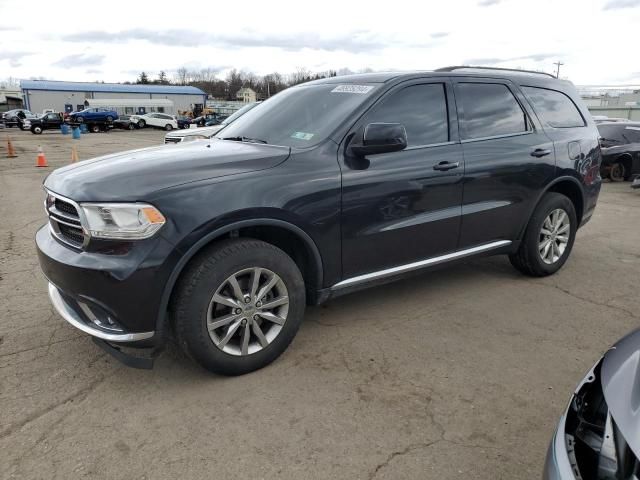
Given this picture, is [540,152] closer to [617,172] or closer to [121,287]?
[121,287]

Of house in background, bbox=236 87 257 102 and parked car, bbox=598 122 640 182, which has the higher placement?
house in background, bbox=236 87 257 102

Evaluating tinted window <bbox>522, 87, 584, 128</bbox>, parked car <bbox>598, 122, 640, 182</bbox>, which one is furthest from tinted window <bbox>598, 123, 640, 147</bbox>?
tinted window <bbox>522, 87, 584, 128</bbox>

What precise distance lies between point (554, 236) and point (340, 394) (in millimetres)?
3028

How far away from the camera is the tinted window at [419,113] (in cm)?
374

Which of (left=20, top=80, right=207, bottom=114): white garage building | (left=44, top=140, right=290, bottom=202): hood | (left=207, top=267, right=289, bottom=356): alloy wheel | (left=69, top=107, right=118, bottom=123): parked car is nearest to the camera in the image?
(left=44, top=140, right=290, bottom=202): hood

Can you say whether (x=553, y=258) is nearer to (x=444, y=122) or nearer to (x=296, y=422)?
(x=444, y=122)

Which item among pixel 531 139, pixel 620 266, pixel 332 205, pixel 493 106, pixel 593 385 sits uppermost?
pixel 493 106

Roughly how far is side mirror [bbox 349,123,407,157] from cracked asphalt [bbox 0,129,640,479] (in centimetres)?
137

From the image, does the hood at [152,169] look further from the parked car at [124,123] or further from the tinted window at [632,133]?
the parked car at [124,123]

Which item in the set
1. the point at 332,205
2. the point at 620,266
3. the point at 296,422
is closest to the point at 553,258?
the point at 620,266

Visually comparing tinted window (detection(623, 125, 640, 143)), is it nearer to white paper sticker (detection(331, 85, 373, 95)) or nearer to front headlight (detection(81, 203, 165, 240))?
white paper sticker (detection(331, 85, 373, 95))

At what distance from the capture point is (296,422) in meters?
2.77

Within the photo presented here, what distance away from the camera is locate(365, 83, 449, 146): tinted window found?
374 cm

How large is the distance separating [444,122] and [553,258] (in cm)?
199
